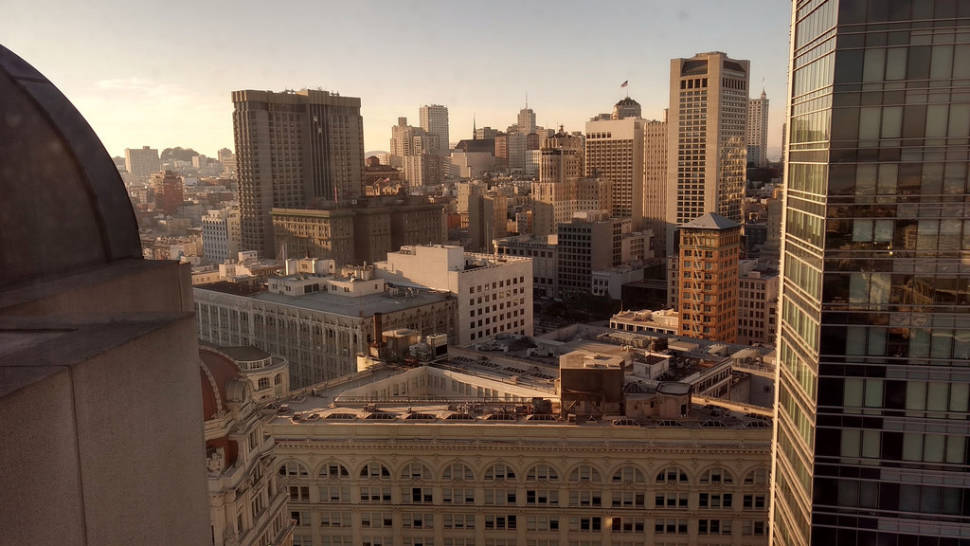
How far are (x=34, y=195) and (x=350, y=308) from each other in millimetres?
Answer: 57516

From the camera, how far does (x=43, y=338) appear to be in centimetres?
408

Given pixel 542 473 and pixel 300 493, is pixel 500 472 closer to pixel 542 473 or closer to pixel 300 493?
pixel 542 473

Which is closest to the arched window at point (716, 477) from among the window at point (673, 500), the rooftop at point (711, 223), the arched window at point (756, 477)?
the arched window at point (756, 477)

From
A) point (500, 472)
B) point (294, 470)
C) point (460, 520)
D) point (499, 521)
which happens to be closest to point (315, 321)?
point (294, 470)

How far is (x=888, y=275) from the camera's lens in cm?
2031

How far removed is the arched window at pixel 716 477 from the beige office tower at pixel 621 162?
149m

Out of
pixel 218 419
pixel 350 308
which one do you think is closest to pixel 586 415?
pixel 218 419

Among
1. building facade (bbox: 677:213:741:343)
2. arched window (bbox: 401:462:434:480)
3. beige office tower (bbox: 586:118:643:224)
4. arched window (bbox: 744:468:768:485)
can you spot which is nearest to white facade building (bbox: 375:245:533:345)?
building facade (bbox: 677:213:741:343)

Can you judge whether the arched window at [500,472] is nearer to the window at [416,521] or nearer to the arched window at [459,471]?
the arched window at [459,471]

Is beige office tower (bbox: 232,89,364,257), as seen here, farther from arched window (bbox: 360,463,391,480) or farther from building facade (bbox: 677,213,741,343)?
arched window (bbox: 360,463,391,480)

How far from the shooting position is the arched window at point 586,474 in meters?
34.5

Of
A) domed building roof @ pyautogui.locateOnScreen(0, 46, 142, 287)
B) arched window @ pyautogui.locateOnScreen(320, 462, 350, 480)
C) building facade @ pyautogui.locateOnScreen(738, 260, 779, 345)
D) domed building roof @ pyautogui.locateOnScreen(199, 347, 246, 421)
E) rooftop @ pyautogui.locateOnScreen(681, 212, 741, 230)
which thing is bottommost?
building facade @ pyautogui.locateOnScreen(738, 260, 779, 345)

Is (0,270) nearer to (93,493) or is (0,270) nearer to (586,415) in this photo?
(93,493)

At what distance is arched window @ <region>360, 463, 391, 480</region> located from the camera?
35000mm
